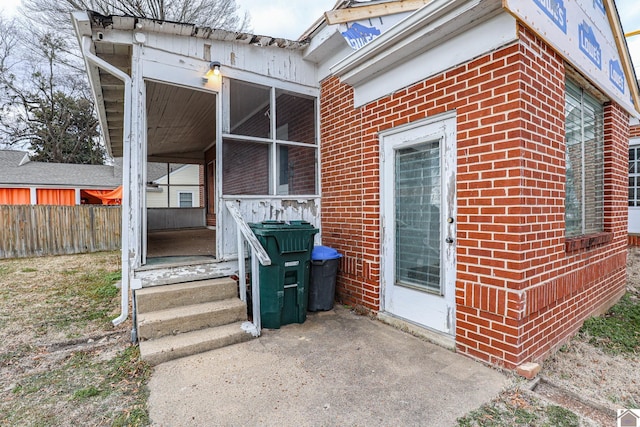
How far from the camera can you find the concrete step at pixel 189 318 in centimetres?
293

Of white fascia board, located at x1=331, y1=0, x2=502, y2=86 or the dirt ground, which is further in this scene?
white fascia board, located at x1=331, y1=0, x2=502, y2=86

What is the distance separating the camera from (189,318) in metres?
3.09

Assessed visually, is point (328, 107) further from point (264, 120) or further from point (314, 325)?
point (314, 325)

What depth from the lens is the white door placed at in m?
2.91

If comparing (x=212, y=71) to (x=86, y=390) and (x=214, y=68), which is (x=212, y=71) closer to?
(x=214, y=68)

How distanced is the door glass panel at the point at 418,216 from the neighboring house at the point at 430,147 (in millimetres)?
16

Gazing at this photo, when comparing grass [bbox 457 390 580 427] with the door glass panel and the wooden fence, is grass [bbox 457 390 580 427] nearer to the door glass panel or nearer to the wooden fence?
the door glass panel

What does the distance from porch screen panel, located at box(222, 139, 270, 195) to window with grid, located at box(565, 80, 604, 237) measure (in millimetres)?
3427

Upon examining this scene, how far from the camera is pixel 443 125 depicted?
9.70 feet

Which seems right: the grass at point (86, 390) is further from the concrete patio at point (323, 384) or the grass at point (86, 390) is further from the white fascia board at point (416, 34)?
the white fascia board at point (416, 34)

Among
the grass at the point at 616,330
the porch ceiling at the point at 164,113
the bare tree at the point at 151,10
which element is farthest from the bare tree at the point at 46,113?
the grass at the point at 616,330

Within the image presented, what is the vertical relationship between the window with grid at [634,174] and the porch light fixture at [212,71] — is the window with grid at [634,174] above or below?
below

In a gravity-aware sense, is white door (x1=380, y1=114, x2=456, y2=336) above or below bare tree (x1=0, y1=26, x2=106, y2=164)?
below

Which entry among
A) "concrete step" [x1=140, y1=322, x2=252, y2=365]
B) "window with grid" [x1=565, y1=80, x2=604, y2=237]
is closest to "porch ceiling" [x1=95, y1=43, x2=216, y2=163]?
"concrete step" [x1=140, y1=322, x2=252, y2=365]
